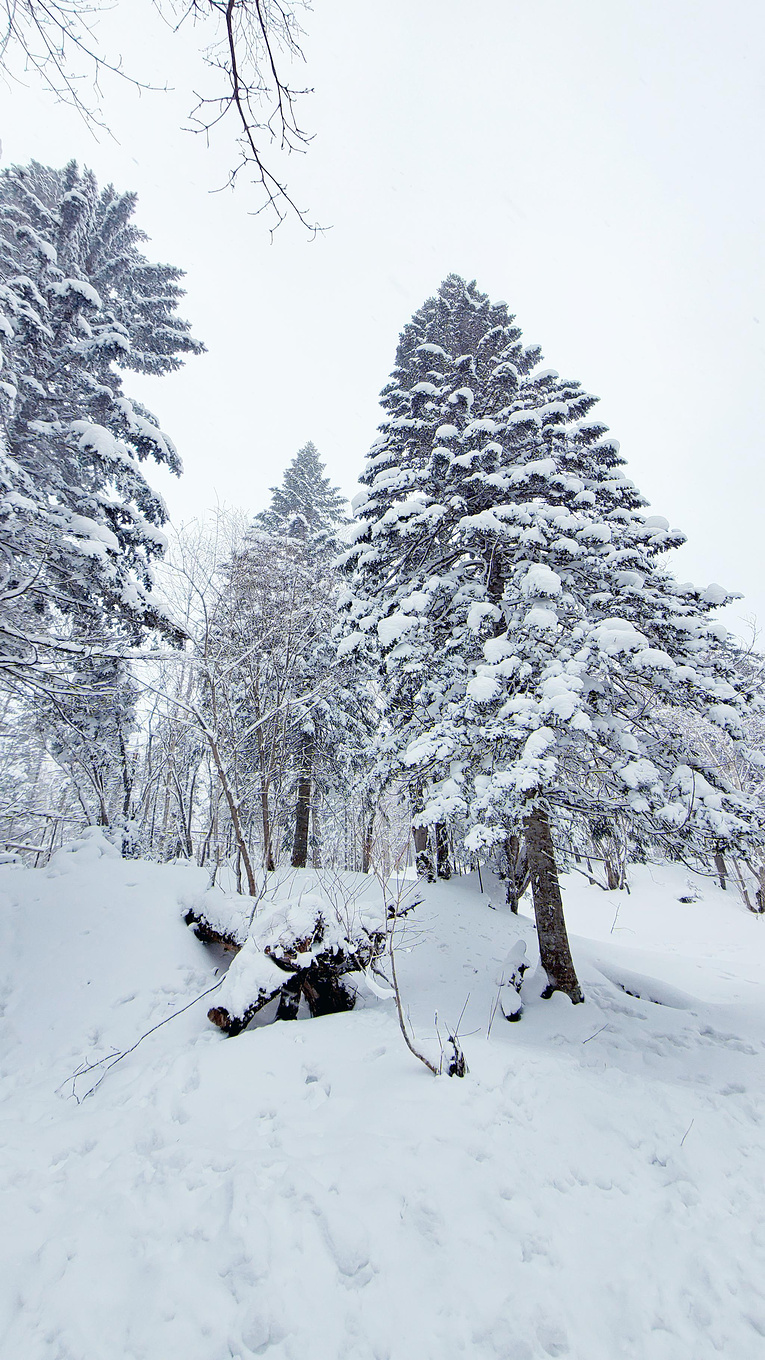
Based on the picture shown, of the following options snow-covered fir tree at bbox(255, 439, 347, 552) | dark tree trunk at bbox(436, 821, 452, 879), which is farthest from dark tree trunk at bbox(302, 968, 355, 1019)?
snow-covered fir tree at bbox(255, 439, 347, 552)

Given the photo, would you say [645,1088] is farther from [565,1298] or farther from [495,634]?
[495,634]

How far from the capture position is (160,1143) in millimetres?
3771

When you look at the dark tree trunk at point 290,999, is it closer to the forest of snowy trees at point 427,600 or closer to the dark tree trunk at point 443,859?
the forest of snowy trees at point 427,600

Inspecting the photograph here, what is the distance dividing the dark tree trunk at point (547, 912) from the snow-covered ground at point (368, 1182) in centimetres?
44

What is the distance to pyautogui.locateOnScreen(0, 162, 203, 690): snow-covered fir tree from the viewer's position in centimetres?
743

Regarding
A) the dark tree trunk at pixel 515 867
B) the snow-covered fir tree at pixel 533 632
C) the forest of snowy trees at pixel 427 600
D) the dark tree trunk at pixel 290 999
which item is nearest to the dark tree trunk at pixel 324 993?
the dark tree trunk at pixel 290 999

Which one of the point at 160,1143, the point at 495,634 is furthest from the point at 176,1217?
the point at 495,634

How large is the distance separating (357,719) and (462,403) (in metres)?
9.15

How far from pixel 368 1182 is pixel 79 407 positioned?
11.0 metres

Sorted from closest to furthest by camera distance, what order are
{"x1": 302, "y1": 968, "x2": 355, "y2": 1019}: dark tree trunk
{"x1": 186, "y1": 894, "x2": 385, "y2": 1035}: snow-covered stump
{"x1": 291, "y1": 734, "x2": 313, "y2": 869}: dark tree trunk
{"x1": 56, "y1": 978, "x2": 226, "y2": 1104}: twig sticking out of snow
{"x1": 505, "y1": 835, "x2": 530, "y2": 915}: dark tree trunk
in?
1. {"x1": 56, "y1": 978, "x2": 226, "y2": 1104}: twig sticking out of snow
2. {"x1": 186, "y1": 894, "x2": 385, "y2": 1035}: snow-covered stump
3. {"x1": 302, "y1": 968, "x2": 355, "y2": 1019}: dark tree trunk
4. {"x1": 505, "y1": 835, "x2": 530, "y2": 915}: dark tree trunk
5. {"x1": 291, "y1": 734, "x2": 313, "y2": 869}: dark tree trunk

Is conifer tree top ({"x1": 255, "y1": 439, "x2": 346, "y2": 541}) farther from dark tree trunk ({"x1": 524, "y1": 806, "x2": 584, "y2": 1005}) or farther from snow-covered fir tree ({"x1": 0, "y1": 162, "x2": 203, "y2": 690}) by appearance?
dark tree trunk ({"x1": 524, "y1": 806, "x2": 584, "y2": 1005})

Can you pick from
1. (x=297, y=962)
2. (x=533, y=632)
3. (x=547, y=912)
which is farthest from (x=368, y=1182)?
(x=533, y=632)

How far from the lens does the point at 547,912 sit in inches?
285

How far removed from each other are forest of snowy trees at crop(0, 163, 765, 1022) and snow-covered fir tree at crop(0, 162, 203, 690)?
5 cm
